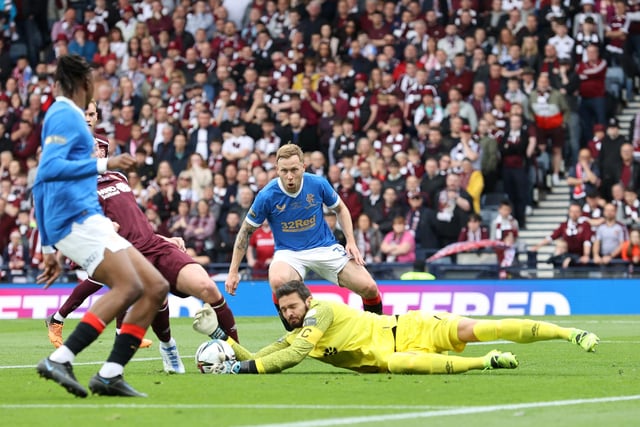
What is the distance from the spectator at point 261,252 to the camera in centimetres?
2519

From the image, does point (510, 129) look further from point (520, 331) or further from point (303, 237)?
point (520, 331)

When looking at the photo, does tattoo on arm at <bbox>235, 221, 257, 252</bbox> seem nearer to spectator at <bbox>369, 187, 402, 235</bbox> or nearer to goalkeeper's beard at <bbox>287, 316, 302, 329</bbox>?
goalkeeper's beard at <bbox>287, 316, 302, 329</bbox>

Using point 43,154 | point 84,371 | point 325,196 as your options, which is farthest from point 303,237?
point 43,154

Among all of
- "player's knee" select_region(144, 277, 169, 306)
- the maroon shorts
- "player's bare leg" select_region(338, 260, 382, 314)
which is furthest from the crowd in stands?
"player's knee" select_region(144, 277, 169, 306)

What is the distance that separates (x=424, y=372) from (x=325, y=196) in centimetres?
398

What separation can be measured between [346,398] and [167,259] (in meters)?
3.35

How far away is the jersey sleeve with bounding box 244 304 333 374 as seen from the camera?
37.0 ft

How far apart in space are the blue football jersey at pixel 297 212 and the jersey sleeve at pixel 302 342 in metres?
3.36

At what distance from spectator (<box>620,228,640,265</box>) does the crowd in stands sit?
47 mm

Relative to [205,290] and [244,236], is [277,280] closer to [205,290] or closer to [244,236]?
[244,236]

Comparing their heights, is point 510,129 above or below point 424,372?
above

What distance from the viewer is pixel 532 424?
8.01m

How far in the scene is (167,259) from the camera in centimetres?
1242

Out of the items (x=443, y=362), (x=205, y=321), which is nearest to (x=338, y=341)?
(x=443, y=362)
